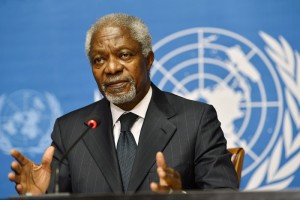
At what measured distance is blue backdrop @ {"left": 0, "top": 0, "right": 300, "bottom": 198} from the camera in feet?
12.8

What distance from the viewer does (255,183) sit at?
387 centimetres

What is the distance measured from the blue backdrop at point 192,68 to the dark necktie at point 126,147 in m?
0.84

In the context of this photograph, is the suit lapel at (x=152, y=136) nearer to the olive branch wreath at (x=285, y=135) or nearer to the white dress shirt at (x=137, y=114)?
the white dress shirt at (x=137, y=114)

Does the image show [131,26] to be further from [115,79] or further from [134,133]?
[134,133]

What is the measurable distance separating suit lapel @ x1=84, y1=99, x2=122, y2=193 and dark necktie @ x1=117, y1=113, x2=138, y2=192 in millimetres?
35

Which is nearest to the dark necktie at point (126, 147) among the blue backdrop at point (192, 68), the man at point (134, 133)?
the man at point (134, 133)

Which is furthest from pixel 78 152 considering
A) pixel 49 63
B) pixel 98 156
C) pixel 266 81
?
pixel 266 81

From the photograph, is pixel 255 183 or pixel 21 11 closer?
pixel 255 183

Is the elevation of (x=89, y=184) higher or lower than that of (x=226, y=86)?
lower

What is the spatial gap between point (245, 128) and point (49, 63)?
4.72 feet

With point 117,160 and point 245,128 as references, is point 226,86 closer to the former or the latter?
point 245,128

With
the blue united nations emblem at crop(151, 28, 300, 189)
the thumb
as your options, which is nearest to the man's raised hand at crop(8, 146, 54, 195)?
the thumb

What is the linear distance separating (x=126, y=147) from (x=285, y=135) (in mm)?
1279

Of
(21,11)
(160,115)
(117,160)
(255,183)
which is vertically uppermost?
(21,11)
